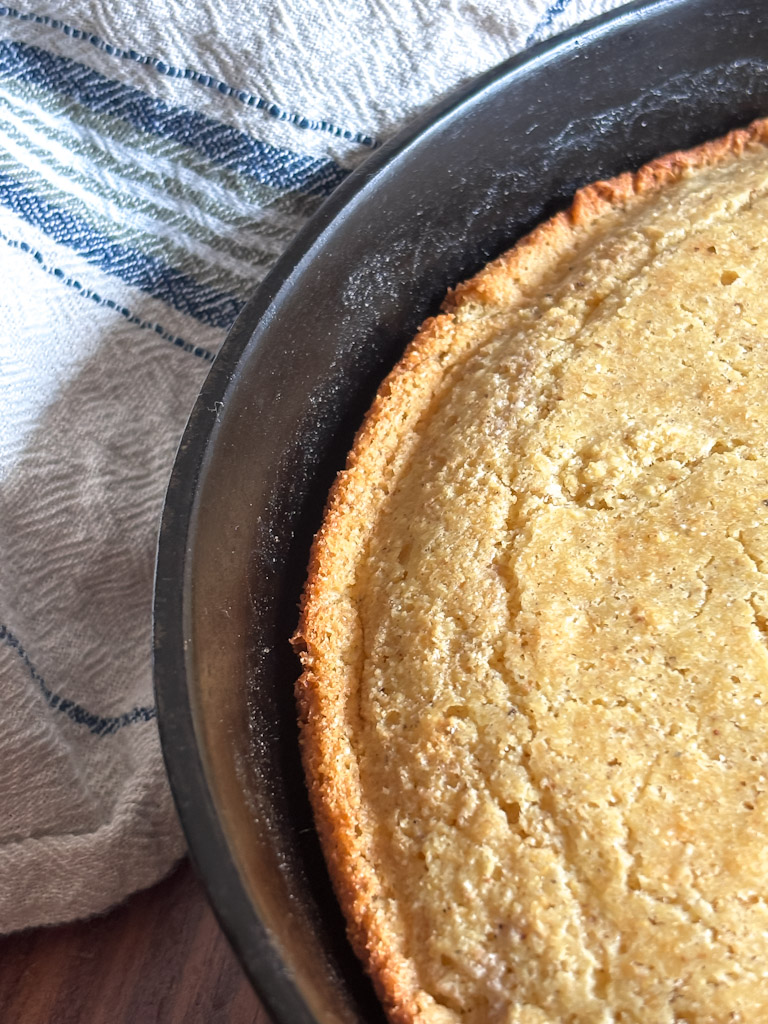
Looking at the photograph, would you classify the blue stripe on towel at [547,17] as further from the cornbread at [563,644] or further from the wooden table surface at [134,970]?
the wooden table surface at [134,970]

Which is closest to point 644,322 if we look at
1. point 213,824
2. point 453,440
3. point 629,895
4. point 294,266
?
point 453,440

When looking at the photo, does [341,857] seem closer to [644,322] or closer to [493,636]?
[493,636]

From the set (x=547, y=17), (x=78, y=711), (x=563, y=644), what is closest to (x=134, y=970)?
(x=78, y=711)

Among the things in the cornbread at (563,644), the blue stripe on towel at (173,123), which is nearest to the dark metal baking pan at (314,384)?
the cornbread at (563,644)

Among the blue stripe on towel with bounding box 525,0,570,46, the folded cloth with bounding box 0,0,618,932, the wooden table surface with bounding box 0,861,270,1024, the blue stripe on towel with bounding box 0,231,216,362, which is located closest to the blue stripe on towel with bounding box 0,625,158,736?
the folded cloth with bounding box 0,0,618,932

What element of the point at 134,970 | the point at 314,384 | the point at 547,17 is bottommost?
the point at 134,970

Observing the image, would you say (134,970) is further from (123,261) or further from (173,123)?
(173,123)

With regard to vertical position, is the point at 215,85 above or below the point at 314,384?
above

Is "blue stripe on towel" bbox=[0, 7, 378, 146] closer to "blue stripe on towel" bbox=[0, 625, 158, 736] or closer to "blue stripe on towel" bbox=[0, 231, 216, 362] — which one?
"blue stripe on towel" bbox=[0, 231, 216, 362]
